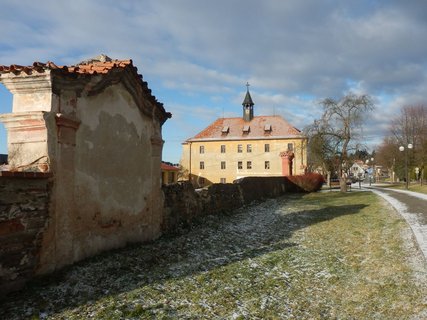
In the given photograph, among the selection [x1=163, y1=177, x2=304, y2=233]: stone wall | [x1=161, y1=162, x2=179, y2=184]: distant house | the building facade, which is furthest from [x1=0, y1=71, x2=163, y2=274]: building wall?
the building facade

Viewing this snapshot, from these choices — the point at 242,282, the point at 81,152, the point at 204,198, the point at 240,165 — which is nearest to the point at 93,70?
the point at 81,152

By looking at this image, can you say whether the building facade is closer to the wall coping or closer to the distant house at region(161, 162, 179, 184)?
the distant house at region(161, 162, 179, 184)

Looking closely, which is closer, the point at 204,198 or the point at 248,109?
the point at 204,198

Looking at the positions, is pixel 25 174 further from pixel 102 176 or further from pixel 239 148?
pixel 239 148

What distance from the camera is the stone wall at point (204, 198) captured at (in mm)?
10398

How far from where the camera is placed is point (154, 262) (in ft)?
23.2

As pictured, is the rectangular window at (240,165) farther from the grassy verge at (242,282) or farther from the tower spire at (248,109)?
the grassy verge at (242,282)

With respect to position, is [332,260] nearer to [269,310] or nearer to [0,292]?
[269,310]

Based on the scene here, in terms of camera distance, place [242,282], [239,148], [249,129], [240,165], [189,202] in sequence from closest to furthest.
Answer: [242,282], [189,202], [239,148], [240,165], [249,129]

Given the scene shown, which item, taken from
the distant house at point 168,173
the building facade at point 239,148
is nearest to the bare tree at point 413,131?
the building facade at point 239,148

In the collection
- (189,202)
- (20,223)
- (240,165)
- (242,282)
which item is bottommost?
(242,282)

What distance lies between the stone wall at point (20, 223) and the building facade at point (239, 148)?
50723 millimetres

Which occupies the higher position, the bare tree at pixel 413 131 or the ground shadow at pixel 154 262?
the bare tree at pixel 413 131

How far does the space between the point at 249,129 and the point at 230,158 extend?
5.59 metres
